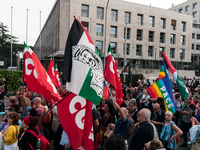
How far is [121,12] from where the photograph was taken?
32.3m

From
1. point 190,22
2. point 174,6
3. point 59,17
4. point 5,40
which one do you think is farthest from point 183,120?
point 174,6

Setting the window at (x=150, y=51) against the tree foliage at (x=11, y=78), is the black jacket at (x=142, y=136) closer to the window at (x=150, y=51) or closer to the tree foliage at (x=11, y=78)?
the tree foliage at (x=11, y=78)

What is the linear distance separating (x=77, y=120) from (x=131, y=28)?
31.7m

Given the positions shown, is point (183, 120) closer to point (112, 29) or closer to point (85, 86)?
point (85, 86)

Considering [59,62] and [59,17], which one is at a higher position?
[59,17]

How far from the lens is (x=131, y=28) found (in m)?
33.5

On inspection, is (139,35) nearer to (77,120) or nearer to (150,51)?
(150,51)

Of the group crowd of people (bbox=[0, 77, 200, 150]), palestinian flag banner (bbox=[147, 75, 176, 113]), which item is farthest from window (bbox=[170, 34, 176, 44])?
crowd of people (bbox=[0, 77, 200, 150])

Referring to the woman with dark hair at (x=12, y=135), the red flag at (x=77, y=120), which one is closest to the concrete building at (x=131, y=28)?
the woman with dark hair at (x=12, y=135)

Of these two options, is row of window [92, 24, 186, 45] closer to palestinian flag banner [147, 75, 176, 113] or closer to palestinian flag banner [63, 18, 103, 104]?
palestinian flag banner [147, 75, 176, 113]

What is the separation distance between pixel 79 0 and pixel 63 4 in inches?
98.3

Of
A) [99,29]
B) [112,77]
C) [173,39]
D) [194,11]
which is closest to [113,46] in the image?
[99,29]

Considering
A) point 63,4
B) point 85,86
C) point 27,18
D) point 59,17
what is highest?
point 63,4

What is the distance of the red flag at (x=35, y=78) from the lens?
16.0ft
